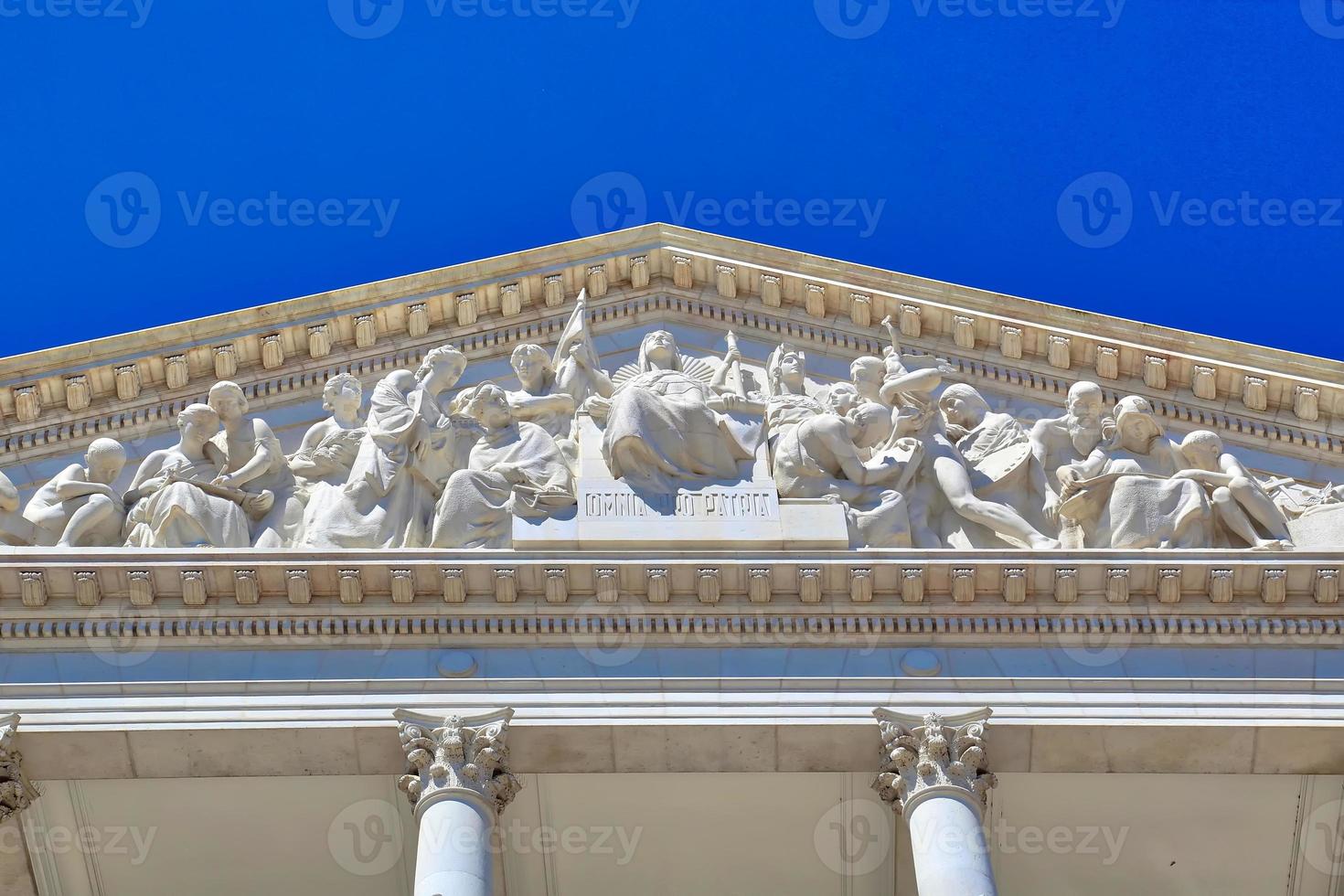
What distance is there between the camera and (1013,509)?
20.2 metres

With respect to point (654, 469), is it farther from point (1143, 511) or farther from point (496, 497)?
point (1143, 511)

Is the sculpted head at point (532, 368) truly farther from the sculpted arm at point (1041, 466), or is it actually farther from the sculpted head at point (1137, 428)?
the sculpted head at point (1137, 428)

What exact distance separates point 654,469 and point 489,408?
2116mm

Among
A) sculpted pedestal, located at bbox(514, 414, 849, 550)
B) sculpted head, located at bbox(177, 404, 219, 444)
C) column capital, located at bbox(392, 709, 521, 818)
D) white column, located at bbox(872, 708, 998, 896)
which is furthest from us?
sculpted head, located at bbox(177, 404, 219, 444)

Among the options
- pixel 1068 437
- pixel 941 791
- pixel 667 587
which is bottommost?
pixel 941 791

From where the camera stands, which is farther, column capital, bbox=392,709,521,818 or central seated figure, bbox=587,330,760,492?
central seated figure, bbox=587,330,760,492

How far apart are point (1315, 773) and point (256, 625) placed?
9.72m

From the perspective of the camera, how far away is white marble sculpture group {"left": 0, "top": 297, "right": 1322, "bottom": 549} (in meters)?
19.8

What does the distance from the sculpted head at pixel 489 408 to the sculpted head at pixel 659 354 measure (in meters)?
1.71

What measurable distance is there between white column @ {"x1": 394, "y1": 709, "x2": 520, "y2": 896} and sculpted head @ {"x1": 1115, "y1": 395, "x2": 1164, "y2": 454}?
707 centimetres

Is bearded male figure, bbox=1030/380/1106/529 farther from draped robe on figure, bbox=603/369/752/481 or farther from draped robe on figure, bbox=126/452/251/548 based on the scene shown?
draped robe on figure, bbox=126/452/251/548

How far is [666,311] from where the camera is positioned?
23641mm

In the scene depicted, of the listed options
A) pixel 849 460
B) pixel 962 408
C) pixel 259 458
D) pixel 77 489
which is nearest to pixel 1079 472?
pixel 962 408

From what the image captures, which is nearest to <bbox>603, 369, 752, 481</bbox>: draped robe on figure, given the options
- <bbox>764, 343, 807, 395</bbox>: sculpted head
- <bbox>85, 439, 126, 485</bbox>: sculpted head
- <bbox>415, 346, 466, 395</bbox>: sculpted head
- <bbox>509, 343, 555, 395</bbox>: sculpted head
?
<bbox>509, 343, 555, 395</bbox>: sculpted head
